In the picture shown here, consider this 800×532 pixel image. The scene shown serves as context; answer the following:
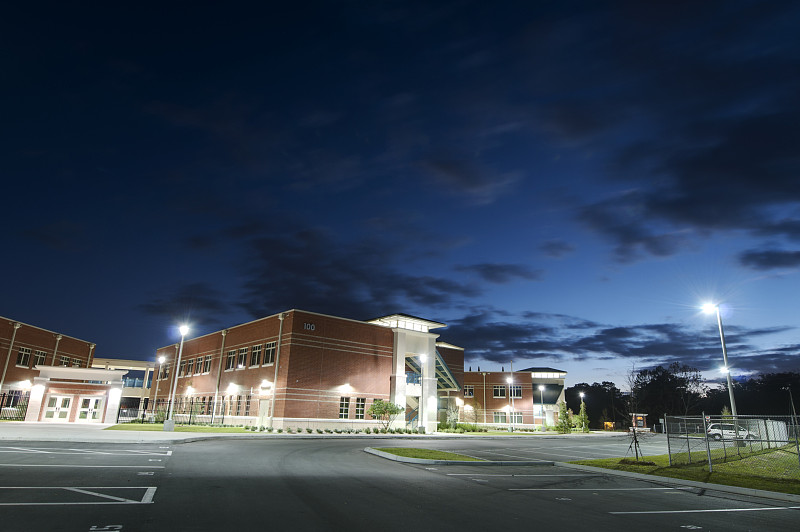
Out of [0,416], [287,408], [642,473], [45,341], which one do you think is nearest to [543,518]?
[642,473]

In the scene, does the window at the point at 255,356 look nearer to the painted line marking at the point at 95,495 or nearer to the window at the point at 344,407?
the window at the point at 344,407

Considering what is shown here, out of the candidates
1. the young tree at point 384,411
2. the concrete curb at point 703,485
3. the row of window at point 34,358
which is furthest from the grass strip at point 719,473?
the row of window at point 34,358

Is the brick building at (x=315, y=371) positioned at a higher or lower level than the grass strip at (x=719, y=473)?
higher

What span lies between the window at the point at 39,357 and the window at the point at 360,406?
3772cm

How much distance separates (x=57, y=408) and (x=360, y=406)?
91.2ft

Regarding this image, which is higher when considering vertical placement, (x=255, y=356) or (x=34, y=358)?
(x=255, y=356)

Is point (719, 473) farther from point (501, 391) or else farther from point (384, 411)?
point (501, 391)

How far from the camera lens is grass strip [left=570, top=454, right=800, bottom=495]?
1491 cm

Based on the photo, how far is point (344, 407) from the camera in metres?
46.1

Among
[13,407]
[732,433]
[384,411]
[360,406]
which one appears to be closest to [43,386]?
[13,407]

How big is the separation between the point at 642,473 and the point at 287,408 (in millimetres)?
30944

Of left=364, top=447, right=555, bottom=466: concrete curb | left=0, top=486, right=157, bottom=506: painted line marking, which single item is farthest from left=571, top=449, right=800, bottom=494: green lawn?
left=0, top=486, right=157, bottom=506: painted line marking

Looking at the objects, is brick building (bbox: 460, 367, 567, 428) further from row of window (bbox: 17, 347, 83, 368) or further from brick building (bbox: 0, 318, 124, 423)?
row of window (bbox: 17, 347, 83, 368)

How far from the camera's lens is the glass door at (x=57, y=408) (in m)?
45.0
